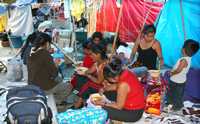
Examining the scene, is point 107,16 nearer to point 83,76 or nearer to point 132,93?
point 83,76

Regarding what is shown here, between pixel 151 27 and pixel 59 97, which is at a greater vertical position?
pixel 151 27

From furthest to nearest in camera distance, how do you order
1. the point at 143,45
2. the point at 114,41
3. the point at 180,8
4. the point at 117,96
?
1. the point at 180,8
2. the point at 114,41
3. the point at 143,45
4. the point at 117,96

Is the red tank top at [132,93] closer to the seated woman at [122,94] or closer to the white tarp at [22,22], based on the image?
the seated woman at [122,94]

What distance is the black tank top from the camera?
6.02 metres

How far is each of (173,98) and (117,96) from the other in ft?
4.95

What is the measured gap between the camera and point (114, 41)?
6.51 m

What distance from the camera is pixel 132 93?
4512 mm

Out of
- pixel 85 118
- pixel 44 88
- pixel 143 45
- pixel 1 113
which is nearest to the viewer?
pixel 85 118

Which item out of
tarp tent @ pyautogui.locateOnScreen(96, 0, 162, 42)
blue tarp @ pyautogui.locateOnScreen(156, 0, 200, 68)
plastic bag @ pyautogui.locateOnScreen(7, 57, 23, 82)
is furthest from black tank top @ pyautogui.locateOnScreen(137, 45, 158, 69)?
tarp tent @ pyautogui.locateOnScreen(96, 0, 162, 42)

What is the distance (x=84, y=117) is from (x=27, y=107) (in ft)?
2.19

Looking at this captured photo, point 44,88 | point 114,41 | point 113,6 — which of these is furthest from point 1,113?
point 113,6

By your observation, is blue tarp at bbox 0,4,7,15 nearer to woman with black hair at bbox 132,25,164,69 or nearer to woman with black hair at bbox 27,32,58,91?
woman with black hair at bbox 27,32,58,91

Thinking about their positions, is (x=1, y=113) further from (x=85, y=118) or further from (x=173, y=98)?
(x=173, y=98)

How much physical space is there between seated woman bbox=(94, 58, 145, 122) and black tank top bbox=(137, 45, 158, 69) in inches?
57.8
